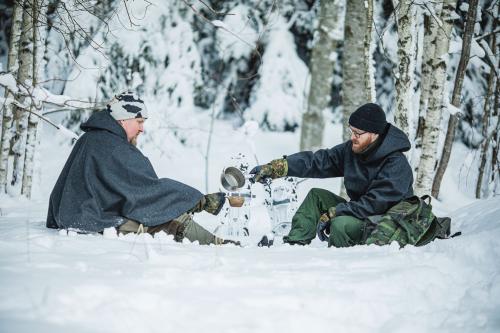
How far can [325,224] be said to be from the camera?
452 cm

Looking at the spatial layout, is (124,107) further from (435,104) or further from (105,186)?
(435,104)

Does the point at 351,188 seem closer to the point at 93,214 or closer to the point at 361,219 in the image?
the point at 361,219

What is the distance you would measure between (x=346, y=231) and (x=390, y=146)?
0.83 m

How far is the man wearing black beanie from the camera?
438 cm

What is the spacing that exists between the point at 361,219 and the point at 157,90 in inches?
327

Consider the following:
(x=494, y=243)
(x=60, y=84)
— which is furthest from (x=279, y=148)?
(x=494, y=243)

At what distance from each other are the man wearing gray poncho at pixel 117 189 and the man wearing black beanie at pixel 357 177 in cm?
91

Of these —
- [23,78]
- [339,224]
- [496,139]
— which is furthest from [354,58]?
[23,78]

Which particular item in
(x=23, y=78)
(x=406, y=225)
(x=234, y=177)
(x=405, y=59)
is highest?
(x=405, y=59)

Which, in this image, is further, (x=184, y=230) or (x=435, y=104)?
(x=435, y=104)

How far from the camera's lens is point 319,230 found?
4535mm

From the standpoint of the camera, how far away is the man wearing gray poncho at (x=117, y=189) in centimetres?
416

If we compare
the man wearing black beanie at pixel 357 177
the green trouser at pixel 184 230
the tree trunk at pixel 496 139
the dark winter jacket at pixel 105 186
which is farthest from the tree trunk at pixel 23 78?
the tree trunk at pixel 496 139

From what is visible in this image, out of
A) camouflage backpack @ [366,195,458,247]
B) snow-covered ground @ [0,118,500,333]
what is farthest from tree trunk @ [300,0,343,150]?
snow-covered ground @ [0,118,500,333]
